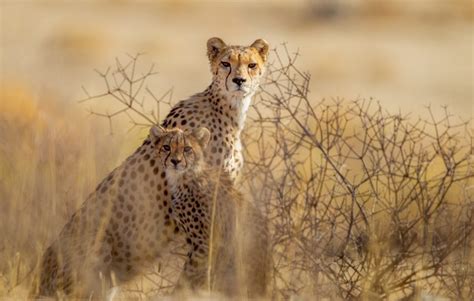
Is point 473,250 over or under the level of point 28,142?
under

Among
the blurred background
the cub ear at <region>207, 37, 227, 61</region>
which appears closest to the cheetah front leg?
the cub ear at <region>207, 37, 227, 61</region>

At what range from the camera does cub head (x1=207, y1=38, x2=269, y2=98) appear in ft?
20.4

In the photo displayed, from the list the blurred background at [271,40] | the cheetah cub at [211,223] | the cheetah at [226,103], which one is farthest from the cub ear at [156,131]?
the blurred background at [271,40]

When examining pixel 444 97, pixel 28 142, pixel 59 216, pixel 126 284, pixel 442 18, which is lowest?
pixel 126 284

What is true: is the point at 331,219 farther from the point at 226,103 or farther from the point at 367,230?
the point at 226,103

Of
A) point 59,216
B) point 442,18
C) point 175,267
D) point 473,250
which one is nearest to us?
point 473,250

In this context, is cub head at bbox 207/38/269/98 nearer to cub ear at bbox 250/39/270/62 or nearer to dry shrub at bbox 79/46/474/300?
cub ear at bbox 250/39/270/62

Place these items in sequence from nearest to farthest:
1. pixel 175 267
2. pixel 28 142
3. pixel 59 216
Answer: pixel 175 267, pixel 59 216, pixel 28 142

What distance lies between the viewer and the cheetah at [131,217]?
6008 millimetres

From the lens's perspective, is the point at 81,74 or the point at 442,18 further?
the point at 442,18

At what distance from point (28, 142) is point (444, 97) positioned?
6.95 metres

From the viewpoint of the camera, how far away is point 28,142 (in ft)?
26.4

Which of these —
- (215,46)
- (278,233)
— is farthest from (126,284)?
(215,46)

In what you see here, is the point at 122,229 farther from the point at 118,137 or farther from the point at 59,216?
the point at 118,137
